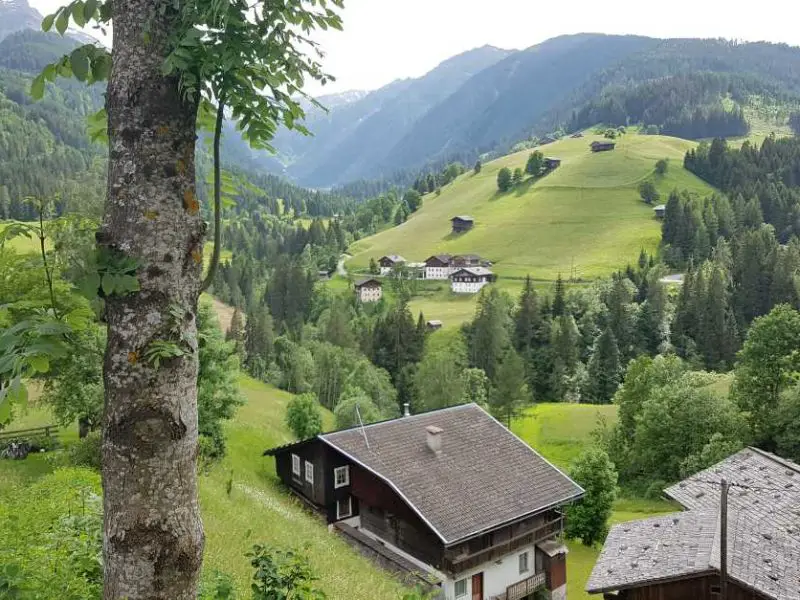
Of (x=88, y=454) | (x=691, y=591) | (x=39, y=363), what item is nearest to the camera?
(x=39, y=363)

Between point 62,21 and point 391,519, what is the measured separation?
2967 cm

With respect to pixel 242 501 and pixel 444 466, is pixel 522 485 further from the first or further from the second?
pixel 242 501

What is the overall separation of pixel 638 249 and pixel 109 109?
526 ft

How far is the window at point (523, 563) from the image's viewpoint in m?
31.0

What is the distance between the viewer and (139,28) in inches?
172

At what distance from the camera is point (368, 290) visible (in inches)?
5566

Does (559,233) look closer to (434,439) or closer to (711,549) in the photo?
(434,439)

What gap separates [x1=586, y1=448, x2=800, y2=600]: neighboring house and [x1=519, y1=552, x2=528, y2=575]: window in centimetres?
700

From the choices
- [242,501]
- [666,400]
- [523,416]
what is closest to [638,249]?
[523,416]

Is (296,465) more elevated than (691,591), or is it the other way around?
(691,591)

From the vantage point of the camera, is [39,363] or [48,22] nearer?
[39,363]

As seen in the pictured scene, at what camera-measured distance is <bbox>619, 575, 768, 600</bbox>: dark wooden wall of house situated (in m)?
19.5

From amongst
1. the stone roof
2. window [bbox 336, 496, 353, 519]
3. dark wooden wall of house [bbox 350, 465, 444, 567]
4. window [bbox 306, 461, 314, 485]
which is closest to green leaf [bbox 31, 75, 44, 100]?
dark wooden wall of house [bbox 350, 465, 444, 567]

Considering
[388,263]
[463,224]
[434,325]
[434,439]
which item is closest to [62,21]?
[434,439]
